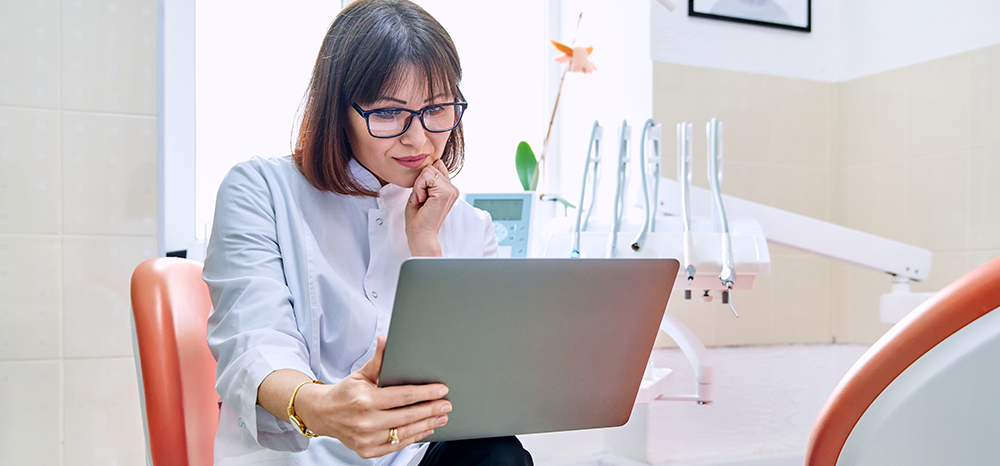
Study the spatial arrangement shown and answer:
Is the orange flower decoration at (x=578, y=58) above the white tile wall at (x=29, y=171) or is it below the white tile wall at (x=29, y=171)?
above

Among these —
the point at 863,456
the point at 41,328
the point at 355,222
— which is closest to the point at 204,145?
the point at 41,328

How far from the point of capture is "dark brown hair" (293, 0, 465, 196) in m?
0.91

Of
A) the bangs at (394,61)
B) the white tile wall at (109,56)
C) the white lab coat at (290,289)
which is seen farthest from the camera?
the white tile wall at (109,56)

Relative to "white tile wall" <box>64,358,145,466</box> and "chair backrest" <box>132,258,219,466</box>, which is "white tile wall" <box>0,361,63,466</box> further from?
"chair backrest" <box>132,258,219,466</box>

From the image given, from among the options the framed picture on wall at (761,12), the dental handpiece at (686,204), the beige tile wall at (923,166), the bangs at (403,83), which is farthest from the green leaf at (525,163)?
the beige tile wall at (923,166)

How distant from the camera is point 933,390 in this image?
670 mm

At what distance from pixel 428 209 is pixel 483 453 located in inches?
14.1

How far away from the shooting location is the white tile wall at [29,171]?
4.60ft

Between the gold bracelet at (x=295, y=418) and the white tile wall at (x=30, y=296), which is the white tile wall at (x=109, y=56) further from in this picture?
the gold bracelet at (x=295, y=418)

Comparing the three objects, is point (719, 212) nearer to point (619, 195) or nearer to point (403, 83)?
point (619, 195)

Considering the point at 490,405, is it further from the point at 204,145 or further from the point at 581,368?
the point at 204,145

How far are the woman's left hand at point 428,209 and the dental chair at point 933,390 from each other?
0.56m

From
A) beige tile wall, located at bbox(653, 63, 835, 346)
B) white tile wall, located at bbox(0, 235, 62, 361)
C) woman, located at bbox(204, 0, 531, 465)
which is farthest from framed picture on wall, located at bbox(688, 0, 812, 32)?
white tile wall, located at bbox(0, 235, 62, 361)

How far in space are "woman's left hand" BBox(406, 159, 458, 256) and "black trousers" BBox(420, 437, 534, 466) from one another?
28 centimetres
